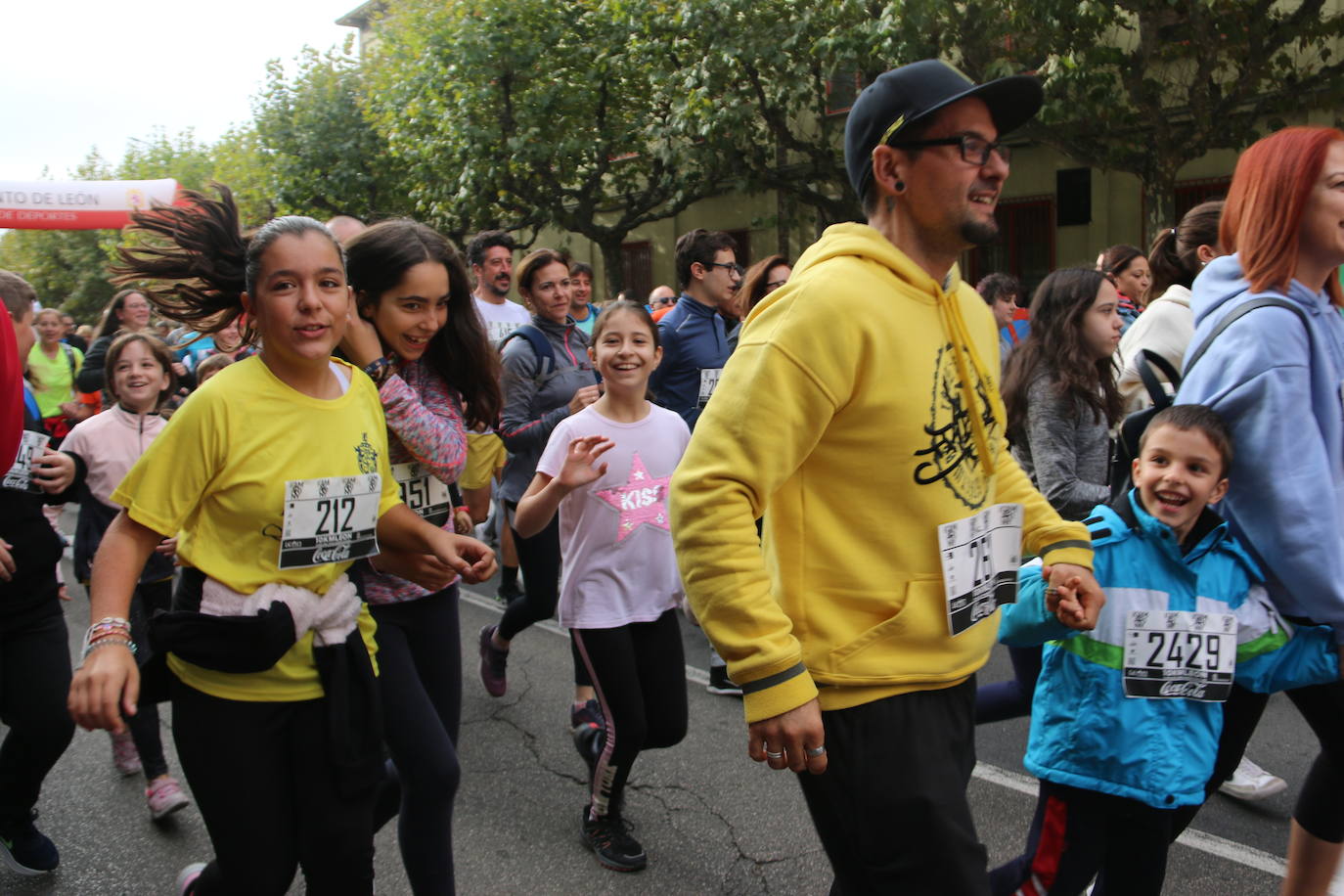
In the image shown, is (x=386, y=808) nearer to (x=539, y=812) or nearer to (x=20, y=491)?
(x=539, y=812)

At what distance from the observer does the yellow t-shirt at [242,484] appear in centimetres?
225

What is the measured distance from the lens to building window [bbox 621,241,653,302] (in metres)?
24.9

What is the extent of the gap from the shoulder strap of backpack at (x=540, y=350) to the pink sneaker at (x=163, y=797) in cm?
243

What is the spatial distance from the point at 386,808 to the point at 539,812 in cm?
122

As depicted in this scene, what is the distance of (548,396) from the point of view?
17.8 feet

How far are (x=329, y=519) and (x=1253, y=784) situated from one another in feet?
11.0

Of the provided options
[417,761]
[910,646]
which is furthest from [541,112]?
[910,646]

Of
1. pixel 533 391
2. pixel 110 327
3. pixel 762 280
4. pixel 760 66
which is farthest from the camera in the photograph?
pixel 760 66

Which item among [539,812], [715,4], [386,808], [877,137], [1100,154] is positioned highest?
[715,4]

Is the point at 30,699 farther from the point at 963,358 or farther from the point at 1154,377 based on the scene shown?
the point at 1154,377

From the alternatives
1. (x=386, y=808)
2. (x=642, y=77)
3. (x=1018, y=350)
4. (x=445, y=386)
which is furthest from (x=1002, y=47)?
(x=386, y=808)

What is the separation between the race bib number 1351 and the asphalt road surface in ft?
4.84

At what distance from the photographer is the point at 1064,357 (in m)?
4.41

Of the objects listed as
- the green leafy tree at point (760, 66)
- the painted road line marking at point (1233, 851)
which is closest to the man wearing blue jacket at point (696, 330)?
the painted road line marking at point (1233, 851)
